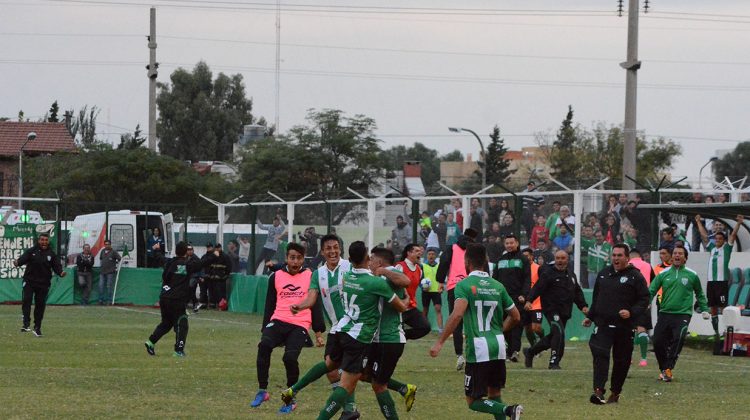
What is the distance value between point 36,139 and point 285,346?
252ft

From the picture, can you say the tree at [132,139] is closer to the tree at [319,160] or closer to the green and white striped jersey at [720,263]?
the tree at [319,160]

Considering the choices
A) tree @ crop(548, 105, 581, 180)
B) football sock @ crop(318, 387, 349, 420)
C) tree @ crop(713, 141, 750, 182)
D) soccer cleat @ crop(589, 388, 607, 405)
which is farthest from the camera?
tree @ crop(713, 141, 750, 182)

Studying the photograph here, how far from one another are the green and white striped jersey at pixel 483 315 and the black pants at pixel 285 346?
2.89 metres

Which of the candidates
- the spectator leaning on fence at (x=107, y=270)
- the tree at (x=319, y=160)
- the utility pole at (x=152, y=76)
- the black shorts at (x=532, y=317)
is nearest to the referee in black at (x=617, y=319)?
the black shorts at (x=532, y=317)

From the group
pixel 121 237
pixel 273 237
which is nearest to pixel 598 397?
pixel 273 237

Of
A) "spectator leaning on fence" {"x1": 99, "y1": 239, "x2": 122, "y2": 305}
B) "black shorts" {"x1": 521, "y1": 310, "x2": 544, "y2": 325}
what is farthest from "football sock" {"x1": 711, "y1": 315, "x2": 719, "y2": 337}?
"spectator leaning on fence" {"x1": 99, "y1": 239, "x2": 122, "y2": 305}

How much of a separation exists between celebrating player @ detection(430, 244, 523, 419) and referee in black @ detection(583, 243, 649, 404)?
307 centimetres

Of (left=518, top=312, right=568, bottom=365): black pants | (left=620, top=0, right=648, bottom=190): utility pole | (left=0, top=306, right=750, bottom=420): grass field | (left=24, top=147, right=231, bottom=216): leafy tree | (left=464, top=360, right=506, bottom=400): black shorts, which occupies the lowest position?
(left=0, top=306, right=750, bottom=420): grass field

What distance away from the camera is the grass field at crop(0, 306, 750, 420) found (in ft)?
44.9

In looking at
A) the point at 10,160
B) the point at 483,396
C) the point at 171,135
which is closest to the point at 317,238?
the point at 483,396

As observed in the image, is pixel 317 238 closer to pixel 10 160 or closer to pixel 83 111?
pixel 10 160

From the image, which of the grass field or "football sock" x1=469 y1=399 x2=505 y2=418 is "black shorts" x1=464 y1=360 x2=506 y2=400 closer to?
"football sock" x1=469 y1=399 x2=505 y2=418

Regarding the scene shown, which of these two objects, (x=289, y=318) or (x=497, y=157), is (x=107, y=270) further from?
(x=497, y=157)

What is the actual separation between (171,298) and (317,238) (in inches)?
513
